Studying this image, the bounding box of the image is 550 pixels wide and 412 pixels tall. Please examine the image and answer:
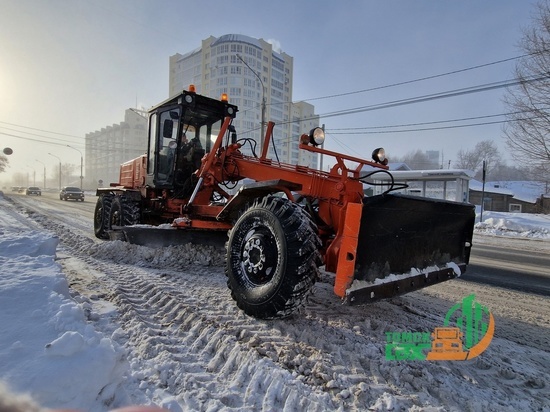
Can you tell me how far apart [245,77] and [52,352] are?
266 ft

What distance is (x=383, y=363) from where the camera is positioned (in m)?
2.60

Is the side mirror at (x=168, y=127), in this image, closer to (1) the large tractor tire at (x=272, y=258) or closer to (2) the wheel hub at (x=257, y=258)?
(1) the large tractor tire at (x=272, y=258)

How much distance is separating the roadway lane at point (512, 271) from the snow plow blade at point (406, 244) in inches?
94.0

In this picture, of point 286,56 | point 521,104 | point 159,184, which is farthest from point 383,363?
point 286,56

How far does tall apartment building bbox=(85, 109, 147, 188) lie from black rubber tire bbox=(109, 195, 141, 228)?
294 feet

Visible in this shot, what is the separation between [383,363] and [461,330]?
1.36m

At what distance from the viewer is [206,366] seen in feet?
8.25

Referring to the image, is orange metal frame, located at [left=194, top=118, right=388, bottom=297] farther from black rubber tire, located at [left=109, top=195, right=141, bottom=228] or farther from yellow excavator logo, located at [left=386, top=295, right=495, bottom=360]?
black rubber tire, located at [left=109, top=195, right=141, bottom=228]

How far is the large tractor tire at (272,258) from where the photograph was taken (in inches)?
120

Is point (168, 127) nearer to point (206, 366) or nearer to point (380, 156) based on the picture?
point (380, 156)

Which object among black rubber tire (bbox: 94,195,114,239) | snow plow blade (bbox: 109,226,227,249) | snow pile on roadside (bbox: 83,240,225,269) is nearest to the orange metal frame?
snow plow blade (bbox: 109,226,227,249)

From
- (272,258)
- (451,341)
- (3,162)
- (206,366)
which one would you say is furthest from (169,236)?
(3,162)

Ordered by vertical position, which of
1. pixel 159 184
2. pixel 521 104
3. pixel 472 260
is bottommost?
pixel 472 260

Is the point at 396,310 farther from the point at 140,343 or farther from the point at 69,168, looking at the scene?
the point at 69,168
